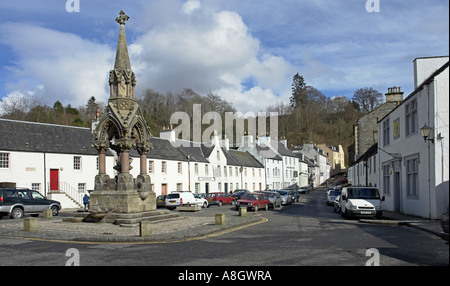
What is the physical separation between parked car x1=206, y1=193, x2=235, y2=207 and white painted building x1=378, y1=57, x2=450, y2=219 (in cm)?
1690

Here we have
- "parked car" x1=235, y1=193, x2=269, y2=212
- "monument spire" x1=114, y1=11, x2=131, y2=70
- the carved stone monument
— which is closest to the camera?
the carved stone monument

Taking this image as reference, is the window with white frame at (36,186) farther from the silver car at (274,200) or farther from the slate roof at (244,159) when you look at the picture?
the slate roof at (244,159)

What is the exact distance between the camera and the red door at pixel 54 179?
118 feet

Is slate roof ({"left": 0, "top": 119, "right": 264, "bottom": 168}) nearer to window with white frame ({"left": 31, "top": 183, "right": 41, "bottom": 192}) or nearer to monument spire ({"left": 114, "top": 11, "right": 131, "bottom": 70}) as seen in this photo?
window with white frame ({"left": 31, "top": 183, "right": 41, "bottom": 192})

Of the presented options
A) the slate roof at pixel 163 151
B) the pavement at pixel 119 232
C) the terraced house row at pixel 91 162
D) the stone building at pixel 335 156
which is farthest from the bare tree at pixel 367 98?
the pavement at pixel 119 232

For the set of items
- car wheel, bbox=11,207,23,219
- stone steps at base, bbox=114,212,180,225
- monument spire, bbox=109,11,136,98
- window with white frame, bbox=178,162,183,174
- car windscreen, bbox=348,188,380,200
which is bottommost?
car wheel, bbox=11,207,23,219

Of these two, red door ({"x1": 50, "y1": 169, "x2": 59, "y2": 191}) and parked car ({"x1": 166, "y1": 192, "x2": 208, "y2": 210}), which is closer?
parked car ({"x1": 166, "y1": 192, "x2": 208, "y2": 210})

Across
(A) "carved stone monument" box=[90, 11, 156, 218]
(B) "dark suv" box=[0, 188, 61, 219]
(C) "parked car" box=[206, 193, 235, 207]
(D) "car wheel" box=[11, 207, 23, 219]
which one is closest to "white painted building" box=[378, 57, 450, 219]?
(A) "carved stone monument" box=[90, 11, 156, 218]

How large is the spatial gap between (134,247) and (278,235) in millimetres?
5456

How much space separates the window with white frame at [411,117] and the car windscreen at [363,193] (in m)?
4.12

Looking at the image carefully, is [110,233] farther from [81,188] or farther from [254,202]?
[81,188]

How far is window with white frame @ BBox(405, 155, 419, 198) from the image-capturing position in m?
22.2
